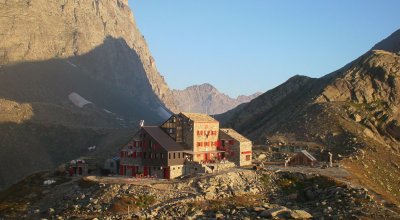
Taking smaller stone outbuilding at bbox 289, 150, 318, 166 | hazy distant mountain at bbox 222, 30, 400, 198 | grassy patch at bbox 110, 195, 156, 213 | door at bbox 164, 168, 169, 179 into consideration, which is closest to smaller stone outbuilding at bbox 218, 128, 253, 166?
smaller stone outbuilding at bbox 289, 150, 318, 166

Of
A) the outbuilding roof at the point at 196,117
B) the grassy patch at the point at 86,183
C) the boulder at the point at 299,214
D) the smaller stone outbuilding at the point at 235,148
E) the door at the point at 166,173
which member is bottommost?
the boulder at the point at 299,214

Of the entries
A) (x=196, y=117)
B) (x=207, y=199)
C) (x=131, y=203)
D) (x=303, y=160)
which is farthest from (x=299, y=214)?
(x=196, y=117)

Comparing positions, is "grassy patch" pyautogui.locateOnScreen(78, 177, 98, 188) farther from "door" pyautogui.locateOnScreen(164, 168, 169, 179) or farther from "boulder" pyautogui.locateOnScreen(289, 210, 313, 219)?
"boulder" pyautogui.locateOnScreen(289, 210, 313, 219)

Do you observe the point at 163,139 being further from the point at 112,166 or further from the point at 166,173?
the point at 112,166

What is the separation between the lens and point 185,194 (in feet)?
184

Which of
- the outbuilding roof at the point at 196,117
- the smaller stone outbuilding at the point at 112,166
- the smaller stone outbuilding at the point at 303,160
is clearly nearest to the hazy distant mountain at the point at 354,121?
the smaller stone outbuilding at the point at 303,160

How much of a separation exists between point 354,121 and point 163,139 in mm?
55492

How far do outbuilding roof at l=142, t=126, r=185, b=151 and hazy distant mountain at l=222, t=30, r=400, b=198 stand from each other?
30.7 meters

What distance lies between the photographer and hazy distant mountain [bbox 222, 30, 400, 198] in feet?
272

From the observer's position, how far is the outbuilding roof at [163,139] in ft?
223

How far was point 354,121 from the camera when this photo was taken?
339 feet

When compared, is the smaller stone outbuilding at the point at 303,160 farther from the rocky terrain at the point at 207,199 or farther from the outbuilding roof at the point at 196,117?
the outbuilding roof at the point at 196,117

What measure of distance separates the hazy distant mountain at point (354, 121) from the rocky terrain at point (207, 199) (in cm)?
1746

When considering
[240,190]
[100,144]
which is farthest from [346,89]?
[100,144]
